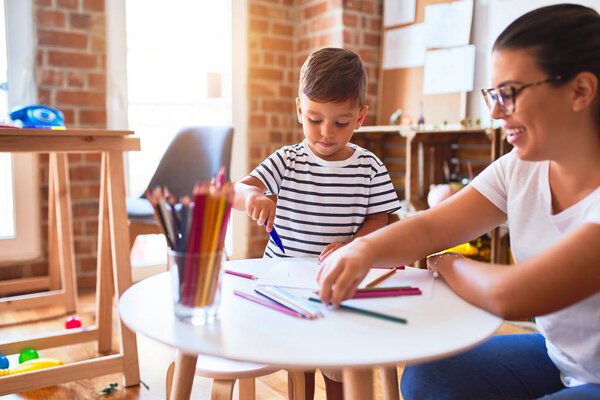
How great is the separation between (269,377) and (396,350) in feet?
4.50

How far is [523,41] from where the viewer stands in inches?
33.9

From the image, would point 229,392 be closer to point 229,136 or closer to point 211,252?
point 211,252

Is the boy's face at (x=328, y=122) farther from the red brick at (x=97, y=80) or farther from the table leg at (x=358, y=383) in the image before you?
the red brick at (x=97, y=80)

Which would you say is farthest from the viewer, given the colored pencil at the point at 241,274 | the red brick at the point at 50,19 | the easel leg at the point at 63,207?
the red brick at the point at 50,19

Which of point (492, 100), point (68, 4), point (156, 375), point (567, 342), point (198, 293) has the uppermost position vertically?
Result: point (68, 4)

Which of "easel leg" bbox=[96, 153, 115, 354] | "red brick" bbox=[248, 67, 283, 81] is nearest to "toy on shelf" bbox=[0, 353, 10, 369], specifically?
"easel leg" bbox=[96, 153, 115, 354]

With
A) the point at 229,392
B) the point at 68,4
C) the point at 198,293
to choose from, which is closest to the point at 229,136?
the point at 68,4

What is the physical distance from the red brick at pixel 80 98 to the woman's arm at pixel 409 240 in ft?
7.90

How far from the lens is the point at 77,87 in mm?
2910

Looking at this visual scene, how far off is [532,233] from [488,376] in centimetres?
26

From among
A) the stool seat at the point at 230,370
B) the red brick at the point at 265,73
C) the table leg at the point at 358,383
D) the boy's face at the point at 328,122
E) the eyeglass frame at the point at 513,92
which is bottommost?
the stool seat at the point at 230,370

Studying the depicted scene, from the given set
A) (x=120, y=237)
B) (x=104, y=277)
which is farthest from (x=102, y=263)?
(x=120, y=237)

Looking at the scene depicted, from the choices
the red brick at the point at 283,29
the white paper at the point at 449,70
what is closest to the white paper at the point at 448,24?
the white paper at the point at 449,70

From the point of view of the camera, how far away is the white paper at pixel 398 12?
320cm
